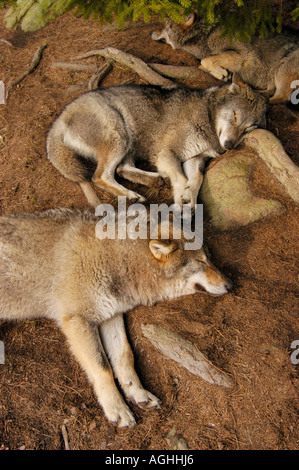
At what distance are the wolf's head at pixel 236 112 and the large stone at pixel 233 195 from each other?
328 mm

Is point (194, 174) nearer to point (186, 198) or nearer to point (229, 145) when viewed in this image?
point (186, 198)

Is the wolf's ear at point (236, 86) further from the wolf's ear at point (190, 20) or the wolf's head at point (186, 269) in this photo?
the wolf's head at point (186, 269)

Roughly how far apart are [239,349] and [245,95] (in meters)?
4.34

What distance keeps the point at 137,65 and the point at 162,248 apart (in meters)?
4.64

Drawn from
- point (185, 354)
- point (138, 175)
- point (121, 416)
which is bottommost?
point (121, 416)

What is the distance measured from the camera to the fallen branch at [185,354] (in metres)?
3.66

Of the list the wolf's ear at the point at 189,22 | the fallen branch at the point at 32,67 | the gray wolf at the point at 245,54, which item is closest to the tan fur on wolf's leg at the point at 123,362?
the fallen branch at the point at 32,67

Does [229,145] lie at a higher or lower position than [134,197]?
higher

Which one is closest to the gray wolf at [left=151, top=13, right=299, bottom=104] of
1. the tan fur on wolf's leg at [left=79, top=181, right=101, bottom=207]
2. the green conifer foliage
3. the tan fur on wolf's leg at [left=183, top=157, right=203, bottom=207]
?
the green conifer foliage

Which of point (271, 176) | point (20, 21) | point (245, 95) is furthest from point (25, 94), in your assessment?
point (271, 176)

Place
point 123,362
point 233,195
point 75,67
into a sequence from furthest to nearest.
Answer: point 75,67 < point 233,195 < point 123,362

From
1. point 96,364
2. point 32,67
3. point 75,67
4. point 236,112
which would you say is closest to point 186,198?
point 236,112

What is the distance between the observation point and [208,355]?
3.79 m
